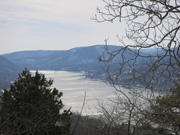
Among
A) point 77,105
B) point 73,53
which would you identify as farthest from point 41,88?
point 73,53

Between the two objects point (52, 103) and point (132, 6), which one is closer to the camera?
point (132, 6)

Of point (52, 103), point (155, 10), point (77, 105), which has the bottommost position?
point (77, 105)

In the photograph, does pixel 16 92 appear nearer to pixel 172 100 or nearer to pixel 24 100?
pixel 24 100

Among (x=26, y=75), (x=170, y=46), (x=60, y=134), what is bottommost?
(x=60, y=134)

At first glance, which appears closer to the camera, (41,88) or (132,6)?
(132,6)

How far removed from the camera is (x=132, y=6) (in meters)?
2.26

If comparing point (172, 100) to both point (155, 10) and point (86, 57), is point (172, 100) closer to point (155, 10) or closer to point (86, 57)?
point (155, 10)

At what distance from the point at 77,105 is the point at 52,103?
83.8 ft

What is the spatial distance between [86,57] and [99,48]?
19049 millimetres

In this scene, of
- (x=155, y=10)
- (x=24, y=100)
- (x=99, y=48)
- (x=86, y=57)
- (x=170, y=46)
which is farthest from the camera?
(x=99, y=48)

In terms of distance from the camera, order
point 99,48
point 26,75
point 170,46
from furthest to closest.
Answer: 1. point 99,48
2. point 26,75
3. point 170,46

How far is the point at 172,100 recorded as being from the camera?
267 centimetres

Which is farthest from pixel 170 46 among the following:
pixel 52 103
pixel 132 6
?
pixel 52 103

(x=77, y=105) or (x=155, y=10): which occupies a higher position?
(x=155, y=10)
